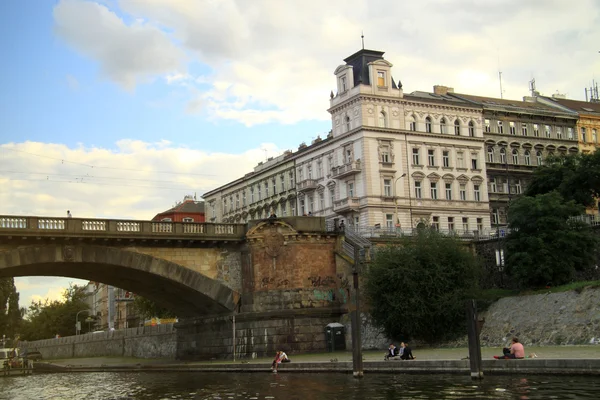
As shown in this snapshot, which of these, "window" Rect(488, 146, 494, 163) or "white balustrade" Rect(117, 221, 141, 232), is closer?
"white balustrade" Rect(117, 221, 141, 232)

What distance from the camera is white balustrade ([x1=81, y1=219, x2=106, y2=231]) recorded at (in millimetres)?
52612

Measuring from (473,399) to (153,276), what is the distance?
34.9 m

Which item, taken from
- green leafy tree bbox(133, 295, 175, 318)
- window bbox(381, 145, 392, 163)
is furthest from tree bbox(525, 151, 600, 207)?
green leafy tree bbox(133, 295, 175, 318)

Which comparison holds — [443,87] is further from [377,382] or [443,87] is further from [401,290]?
[377,382]

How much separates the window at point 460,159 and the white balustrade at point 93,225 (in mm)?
44605

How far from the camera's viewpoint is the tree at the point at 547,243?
2039 inches

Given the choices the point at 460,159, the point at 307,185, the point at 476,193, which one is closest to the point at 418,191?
the point at 460,159

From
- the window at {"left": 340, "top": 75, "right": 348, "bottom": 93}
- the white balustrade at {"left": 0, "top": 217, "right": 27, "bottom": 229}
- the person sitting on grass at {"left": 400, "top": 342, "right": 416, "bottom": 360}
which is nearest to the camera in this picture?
the person sitting on grass at {"left": 400, "top": 342, "right": 416, "bottom": 360}

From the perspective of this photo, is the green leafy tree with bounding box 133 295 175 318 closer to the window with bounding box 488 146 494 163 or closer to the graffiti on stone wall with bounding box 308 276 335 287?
the window with bounding box 488 146 494 163

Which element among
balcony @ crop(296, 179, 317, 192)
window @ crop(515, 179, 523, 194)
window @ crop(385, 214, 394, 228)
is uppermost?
balcony @ crop(296, 179, 317, 192)

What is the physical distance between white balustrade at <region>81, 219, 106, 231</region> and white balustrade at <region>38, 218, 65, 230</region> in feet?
4.31

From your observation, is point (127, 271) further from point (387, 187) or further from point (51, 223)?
point (387, 187)

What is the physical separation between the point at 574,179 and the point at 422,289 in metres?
25.7

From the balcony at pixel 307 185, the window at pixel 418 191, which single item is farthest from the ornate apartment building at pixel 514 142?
the balcony at pixel 307 185
